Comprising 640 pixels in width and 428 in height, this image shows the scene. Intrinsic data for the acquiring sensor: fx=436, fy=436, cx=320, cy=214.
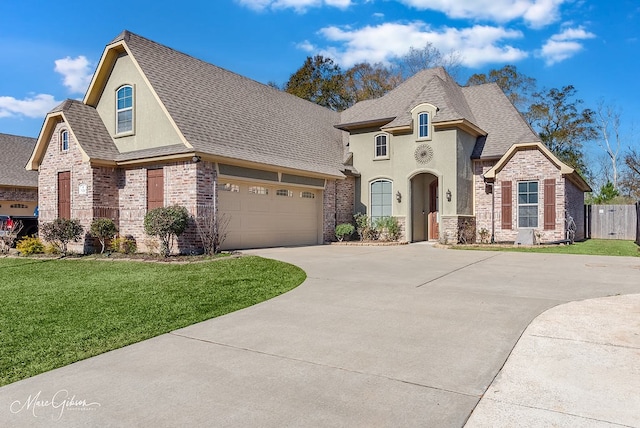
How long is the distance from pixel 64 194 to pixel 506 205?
1686 centimetres

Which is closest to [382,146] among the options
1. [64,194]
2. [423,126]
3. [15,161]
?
[423,126]

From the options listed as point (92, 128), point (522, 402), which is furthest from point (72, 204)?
point (522, 402)

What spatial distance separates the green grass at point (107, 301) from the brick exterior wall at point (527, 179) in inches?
439

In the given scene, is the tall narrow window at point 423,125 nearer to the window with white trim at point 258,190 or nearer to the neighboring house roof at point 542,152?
the neighboring house roof at point 542,152

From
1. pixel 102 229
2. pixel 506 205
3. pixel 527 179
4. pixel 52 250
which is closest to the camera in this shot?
pixel 102 229

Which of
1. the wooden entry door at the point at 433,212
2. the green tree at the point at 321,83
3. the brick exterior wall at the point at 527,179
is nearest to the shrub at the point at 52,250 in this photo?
the wooden entry door at the point at 433,212

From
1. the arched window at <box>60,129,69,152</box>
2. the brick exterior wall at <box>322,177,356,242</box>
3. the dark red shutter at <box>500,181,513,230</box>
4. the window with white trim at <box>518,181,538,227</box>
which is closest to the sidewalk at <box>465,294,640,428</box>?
the window with white trim at <box>518,181,538,227</box>

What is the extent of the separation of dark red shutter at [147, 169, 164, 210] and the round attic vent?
10.5 m

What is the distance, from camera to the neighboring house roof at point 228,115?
47.1 feet

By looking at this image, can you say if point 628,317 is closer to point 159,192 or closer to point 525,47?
point 159,192

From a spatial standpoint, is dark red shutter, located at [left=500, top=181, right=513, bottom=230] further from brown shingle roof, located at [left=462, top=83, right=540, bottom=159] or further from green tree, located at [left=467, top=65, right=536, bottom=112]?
green tree, located at [left=467, top=65, right=536, bottom=112]

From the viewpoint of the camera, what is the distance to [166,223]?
12.2 meters

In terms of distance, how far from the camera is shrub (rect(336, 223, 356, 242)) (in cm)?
1862

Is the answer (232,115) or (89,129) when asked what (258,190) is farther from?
(89,129)
